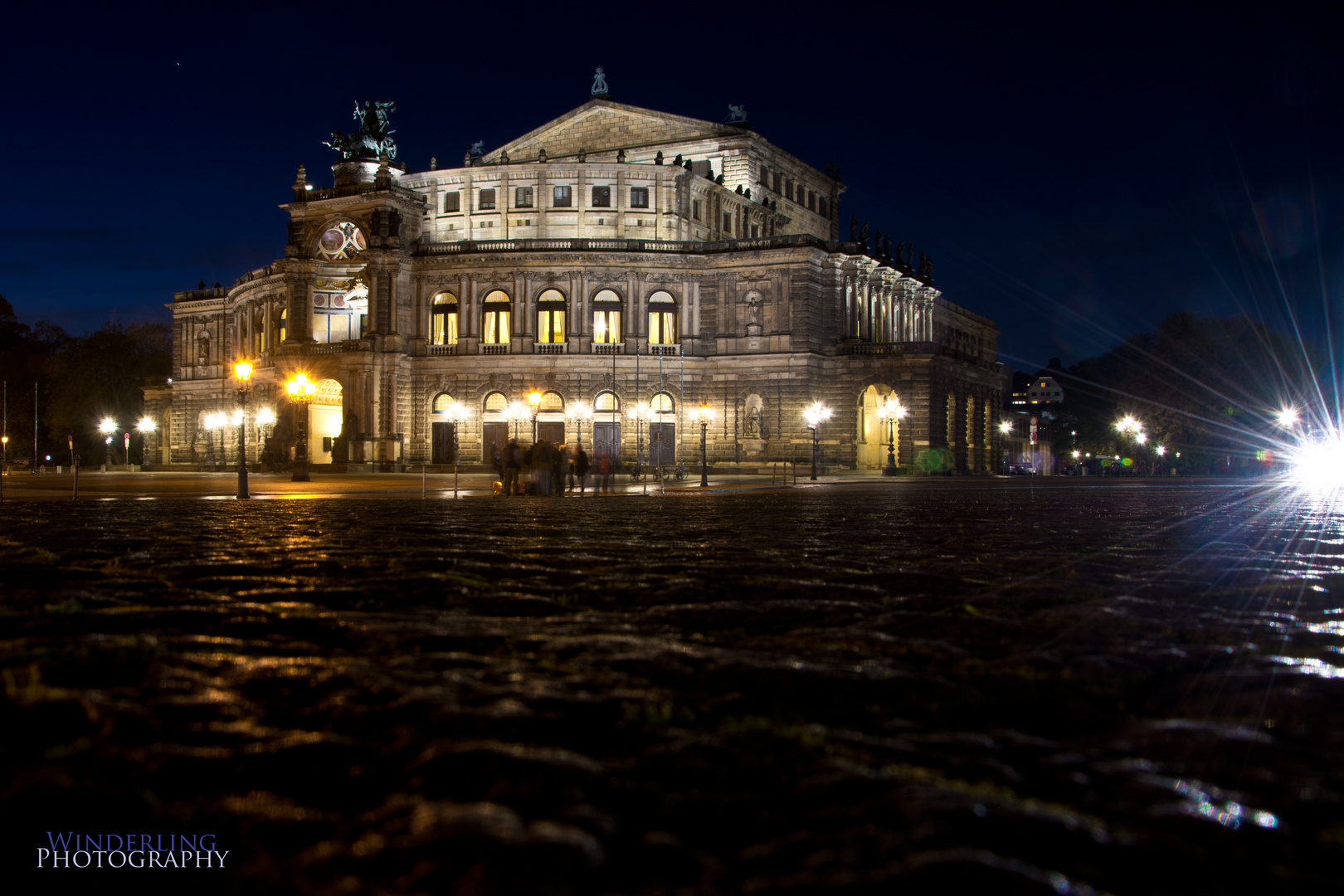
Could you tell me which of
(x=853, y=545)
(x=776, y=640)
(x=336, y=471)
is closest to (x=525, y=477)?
(x=853, y=545)

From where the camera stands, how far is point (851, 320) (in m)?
59.9

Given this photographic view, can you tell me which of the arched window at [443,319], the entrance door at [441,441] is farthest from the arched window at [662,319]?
the entrance door at [441,441]

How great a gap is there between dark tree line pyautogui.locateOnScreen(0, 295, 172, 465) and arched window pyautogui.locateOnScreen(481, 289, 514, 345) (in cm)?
4035

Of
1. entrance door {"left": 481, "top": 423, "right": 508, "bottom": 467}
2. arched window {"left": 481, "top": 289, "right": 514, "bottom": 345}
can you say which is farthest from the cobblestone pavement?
arched window {"left": 481, "top": 289, "right": 514, "bottom": 345}

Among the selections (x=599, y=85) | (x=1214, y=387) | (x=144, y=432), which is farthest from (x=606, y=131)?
(x=144, y=432)

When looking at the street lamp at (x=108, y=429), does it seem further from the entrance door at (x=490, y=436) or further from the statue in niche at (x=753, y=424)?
the statue in niche at (x=753, y=424)

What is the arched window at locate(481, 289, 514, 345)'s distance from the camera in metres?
58.4

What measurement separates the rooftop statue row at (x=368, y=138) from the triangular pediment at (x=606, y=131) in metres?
8.02

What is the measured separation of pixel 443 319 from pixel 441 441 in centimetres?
750

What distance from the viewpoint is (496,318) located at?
58844 millimetres

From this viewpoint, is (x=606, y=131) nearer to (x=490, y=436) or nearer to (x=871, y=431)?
(x=490, y=436)

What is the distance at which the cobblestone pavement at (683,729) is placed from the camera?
6.97 ft

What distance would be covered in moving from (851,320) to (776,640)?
57.0 metres

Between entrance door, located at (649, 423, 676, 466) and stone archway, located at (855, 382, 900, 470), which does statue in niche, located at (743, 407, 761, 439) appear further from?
stone archway, located at (855, 382, 900, 470)
